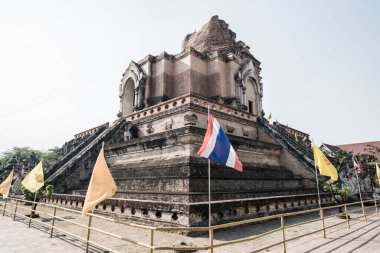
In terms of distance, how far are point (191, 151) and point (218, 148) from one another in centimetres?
454

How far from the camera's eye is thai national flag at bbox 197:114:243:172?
5852mm

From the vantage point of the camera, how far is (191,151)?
10438 mm

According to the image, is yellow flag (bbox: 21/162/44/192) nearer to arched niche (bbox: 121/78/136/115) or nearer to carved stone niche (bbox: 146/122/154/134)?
carved stone niche (bbox: 146/122/154/134)

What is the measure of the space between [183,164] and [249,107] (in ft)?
40.9

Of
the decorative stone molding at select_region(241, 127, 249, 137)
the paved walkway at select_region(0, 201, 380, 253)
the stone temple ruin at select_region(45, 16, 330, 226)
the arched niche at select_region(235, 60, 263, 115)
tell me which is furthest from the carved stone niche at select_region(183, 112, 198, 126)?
the arched niche at select_region(235, 60, 263, 115)

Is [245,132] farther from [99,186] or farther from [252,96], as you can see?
[99,186]

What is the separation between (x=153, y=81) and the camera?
61.6ft

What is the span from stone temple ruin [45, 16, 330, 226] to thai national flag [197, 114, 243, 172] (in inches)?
72.8

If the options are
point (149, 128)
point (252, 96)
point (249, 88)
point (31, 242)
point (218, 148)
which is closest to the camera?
point (218, 148)

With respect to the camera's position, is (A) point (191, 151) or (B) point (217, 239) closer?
(B) point (217, 239)

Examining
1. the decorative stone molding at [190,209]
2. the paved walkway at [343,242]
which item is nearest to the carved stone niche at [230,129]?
the decorative stone molding at [190,209]

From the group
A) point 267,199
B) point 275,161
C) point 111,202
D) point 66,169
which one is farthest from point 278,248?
point 66,169

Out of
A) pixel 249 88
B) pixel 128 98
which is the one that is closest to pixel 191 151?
pixel 128 98

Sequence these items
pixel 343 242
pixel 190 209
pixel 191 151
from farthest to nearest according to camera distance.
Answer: pixel 191 151 < pixel 190 209 < pixel 343 242
